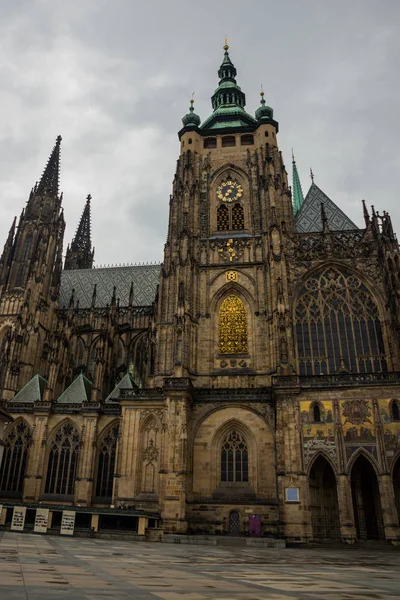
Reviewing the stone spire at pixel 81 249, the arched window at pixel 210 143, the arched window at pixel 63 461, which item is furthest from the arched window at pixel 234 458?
the stone spire at pixel 81 249

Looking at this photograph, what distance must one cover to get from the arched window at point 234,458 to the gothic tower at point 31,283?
1985cm

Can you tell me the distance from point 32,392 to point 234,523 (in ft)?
65.5

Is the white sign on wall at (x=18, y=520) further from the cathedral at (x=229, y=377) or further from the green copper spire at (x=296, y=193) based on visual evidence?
the green copper spire at (x=296, y=193)

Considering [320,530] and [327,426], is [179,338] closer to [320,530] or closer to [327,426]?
[327,426]

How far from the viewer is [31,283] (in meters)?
44.2

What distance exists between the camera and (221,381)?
3234cm

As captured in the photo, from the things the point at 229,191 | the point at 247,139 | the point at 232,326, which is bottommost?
the point at 232,326

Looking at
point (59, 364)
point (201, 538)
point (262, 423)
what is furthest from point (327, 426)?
point (59, 364)

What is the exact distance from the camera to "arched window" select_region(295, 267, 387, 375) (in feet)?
103

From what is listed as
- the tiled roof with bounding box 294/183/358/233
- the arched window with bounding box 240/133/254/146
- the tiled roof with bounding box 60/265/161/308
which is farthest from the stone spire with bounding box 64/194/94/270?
the tiled roof with bounding box 294/183/358/233

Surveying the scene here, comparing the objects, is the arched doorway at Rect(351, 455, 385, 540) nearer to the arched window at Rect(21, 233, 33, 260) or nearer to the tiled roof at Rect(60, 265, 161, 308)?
the tiled roof at Rect(60, 265, 161, 308)

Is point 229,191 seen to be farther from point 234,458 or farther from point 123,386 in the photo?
point 234,458

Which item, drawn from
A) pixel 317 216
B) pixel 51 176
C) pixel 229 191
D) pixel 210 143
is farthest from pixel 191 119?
pixel 51 176

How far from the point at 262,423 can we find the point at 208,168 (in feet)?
75.6
